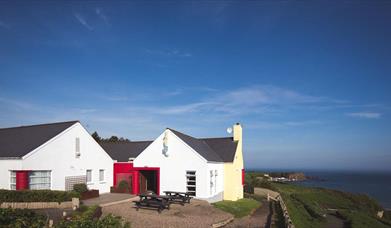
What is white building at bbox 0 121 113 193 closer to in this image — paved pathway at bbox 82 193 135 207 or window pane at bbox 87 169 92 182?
window pane at bbox 87 169 92 182

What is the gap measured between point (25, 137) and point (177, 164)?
39.8ft

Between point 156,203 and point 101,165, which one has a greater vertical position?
point 101,165

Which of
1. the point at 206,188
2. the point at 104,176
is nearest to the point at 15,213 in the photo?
the point at 206,188

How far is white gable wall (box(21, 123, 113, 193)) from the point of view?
2322cm

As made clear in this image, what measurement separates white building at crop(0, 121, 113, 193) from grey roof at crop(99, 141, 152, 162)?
450 cm

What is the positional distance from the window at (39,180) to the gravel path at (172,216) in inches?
242

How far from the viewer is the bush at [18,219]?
7.91 metres

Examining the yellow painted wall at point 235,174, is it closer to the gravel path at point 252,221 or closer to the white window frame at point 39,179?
the gravel path at point 252,221

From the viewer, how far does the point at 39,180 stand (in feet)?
75.9

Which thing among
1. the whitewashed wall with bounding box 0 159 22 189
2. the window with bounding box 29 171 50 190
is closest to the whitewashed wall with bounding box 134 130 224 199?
the window with bounding box 29 171 50 190

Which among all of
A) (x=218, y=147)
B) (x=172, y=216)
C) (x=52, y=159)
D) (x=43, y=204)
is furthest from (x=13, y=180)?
(x=218, y=147)

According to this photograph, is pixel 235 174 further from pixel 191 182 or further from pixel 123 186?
pixel 123 186

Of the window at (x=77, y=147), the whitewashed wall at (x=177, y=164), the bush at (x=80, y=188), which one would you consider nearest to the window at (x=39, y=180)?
the bush at (x=80, y=188)

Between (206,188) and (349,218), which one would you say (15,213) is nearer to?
(206,188)
